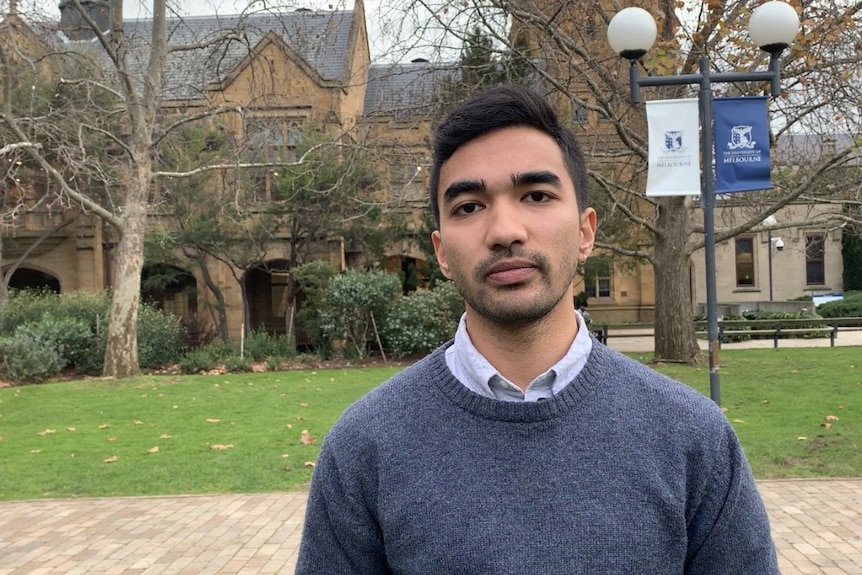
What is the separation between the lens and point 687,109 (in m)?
7.30

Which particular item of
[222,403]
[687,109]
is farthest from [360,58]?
[687,109]

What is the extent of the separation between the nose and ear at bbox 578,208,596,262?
0.75 feet

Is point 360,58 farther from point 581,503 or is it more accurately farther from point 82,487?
point 581,503

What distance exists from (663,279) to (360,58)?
21876mm

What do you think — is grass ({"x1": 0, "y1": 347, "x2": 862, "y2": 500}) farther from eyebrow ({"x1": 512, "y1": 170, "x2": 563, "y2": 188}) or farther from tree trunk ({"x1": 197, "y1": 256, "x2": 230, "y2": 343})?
tree trunk ({"x1": 197, "y1": 256, "x2": 230, "y2": 343})

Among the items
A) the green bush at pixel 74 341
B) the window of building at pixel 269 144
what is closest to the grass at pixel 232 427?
the green bush at pixel 74 341

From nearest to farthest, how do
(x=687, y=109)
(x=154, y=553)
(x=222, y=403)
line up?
(x=154, y=553) → (x=687, y=109) → (x=222, y=403)

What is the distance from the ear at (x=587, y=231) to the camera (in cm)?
165

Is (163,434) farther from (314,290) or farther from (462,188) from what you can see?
(314,290)

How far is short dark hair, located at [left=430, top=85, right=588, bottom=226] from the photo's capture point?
152cm

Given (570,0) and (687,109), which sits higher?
(570,0)

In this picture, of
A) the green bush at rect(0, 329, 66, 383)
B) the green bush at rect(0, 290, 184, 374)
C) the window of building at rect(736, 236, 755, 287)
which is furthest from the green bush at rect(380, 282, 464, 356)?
the window of building at rect(736, 236, 755, 287)

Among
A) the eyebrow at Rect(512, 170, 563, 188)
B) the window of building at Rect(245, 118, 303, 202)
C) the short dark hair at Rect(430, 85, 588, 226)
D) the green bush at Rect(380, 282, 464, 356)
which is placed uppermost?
the window of building at Rect(245, 118, 303, 202)

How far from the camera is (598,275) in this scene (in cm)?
3044
